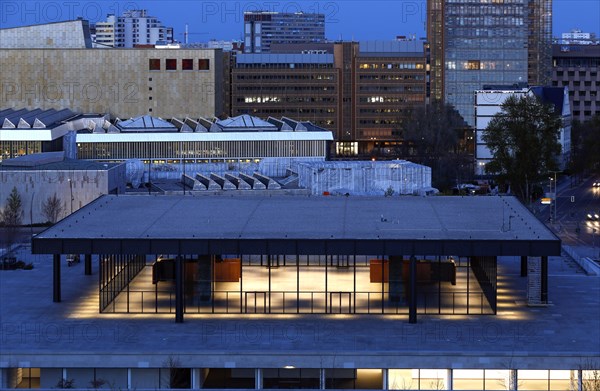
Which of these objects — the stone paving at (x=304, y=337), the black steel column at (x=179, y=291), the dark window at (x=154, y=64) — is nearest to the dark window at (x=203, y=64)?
the dark window at (x=154, y=64)

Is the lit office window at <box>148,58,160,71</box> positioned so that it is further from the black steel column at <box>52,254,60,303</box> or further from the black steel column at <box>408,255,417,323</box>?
the black steel column at <box>408,255,417,323</box>

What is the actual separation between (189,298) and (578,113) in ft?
389

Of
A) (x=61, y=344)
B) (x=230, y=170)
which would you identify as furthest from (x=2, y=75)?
(x=61, y=344)

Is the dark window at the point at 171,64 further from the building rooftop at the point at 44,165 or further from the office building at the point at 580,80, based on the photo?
the office building at the point at 580,80

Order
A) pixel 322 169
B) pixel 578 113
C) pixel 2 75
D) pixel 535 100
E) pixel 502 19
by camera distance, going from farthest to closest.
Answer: pixel 578 113 < pixel 502 19 < pixel 2 75 < pixel 535 100 < pixel 322 169

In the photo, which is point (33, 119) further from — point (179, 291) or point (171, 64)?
point (179, 291)

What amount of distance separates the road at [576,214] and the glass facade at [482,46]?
124ft

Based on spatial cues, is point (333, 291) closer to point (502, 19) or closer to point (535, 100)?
point (535, 100)

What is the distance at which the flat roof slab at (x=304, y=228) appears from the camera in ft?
111

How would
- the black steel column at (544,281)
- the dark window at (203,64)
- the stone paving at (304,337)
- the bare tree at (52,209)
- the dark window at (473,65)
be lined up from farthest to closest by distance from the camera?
1. the dark window at (473,65)
2. the dark window at (203,64)
3. the bare tree at (52,209)
4. the black steel column at (544,281)
5. the stone paving at (304,337)

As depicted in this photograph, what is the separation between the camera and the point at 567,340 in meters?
31.6

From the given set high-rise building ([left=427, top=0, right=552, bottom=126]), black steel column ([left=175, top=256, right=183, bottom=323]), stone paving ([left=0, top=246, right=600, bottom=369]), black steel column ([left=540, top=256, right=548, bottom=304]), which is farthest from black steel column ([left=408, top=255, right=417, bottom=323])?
high-rise building ([left=427, top=0, right=552, bottom=126])

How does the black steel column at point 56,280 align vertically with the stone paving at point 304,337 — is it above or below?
above

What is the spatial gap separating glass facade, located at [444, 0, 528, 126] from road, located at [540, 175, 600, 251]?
124ft
